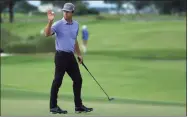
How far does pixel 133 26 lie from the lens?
67062 mm

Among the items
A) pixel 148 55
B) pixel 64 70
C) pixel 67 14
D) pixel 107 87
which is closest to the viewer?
pixel 67 14

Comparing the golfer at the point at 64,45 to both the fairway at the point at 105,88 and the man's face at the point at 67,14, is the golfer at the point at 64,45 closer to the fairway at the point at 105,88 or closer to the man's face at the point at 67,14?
the man's face at the point at 67,14

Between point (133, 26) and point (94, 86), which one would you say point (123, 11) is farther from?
point (94, 86)

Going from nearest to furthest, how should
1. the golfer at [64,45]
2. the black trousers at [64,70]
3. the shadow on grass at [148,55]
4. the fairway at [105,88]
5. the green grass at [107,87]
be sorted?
the golfer at [64,45], the black trousers at [64,70], the fairway at [105,88], the green grass at [107,87], the shadow on grass at [148,55]

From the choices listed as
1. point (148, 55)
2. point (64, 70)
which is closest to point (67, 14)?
point (64, 70)

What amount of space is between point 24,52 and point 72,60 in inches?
1084

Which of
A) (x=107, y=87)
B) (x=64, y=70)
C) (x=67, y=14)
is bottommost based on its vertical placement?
(x=107, y=87)

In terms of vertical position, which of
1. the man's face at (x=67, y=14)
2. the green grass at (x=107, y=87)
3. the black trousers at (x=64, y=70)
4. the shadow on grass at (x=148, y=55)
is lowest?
the shadow on grass at (x=148, y=55)

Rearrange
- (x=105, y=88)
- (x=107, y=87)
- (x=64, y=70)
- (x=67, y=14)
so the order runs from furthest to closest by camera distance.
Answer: (x=107, y=87), (x=105, y=88), (x=64, y=70), (x=67, y=14)

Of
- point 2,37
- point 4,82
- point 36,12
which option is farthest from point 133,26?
point 4,82

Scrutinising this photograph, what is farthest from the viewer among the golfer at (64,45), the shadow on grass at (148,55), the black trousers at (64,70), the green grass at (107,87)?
the shadow on grass at (148,55)

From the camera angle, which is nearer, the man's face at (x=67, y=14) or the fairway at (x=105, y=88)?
the man's face at (x=67, y=14)

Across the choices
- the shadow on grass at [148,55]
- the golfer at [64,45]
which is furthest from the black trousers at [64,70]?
the shadow on grass at [148,55]

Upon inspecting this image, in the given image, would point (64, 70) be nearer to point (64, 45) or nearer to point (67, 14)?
point (64, 45)
